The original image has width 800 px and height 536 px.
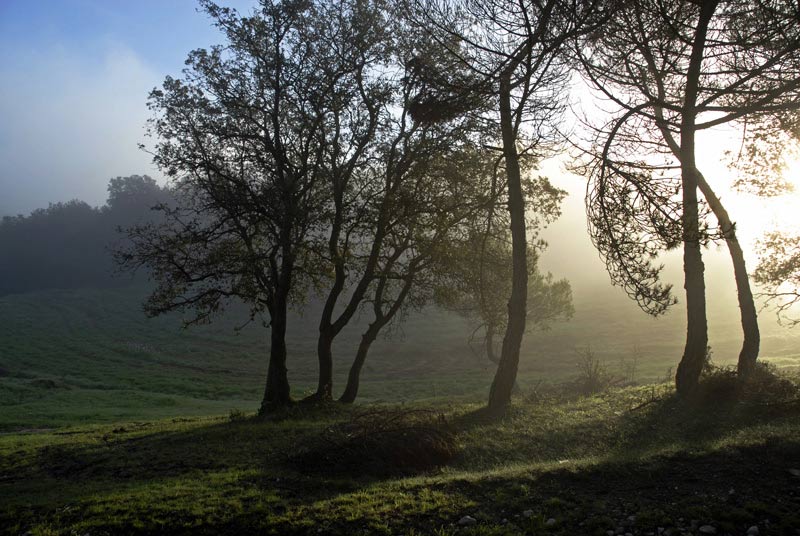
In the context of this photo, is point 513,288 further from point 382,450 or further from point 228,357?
point 228,357

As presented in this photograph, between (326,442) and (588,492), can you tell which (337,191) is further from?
(588,492)

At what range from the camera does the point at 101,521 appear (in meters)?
7.95

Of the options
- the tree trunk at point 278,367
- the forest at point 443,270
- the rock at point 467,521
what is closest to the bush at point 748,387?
the forest at point 443,270

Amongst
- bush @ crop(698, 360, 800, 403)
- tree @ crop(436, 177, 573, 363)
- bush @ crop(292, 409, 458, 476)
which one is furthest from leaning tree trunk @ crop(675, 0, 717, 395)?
bush @ crop(292, 409, 458, 476)

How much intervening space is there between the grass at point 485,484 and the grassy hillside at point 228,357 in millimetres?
17432

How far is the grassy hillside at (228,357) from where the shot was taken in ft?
127

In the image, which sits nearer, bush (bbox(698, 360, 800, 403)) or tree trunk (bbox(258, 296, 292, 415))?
bush (bbox(698, 360, 800, 403))

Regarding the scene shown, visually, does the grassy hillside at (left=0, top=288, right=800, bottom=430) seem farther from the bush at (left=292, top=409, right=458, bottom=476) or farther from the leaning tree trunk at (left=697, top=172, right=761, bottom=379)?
the bush at (left=292, top=409, right=458, bottom=476)

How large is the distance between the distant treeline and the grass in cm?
9935

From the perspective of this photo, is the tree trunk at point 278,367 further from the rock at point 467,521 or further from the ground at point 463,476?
the rock at point 467,521

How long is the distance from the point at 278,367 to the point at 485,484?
13.5m

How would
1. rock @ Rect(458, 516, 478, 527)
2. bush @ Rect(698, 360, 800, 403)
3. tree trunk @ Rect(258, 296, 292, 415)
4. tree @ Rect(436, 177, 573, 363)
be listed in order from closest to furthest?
rock @ Rect(458, 516, 478, 527), bush @ Rect(698, 360, 800, 403), tree @ Rect(436, 177, 573, 363), tree trunk @ Rect(258, 296, 292, 415)

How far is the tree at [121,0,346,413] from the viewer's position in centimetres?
1925

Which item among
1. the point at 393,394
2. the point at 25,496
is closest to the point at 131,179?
the point at 393,394
